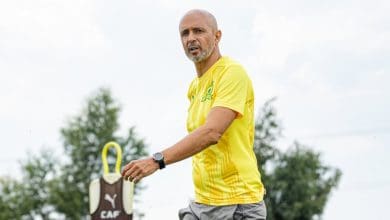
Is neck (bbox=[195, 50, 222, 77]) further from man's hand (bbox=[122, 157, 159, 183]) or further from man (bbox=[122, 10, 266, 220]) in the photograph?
man's hand (bbox=[122, 157, 159, 183])

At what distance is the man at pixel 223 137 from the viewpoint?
455cm

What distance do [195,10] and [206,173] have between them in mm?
781

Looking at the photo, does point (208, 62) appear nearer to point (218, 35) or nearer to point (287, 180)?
point (218, 35)

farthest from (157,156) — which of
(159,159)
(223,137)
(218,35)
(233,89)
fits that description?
(218,35)

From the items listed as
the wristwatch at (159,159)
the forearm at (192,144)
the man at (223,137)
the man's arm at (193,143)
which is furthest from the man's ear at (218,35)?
the wristwatch at (159,159)

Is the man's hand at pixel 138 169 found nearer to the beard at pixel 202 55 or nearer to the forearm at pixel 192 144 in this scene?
the forearm at pixel 192 144

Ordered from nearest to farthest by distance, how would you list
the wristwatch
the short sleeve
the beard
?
the wristwatch → the short sleeve → the beard

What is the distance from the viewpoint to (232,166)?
179 inches

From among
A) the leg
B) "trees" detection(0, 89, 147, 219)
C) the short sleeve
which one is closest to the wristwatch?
the short sleeve

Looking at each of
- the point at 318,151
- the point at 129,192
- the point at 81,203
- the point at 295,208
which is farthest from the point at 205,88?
the point at 318,151

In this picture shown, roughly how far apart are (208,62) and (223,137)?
0.39 m

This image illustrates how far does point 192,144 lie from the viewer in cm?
432

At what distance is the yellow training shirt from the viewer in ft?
14.9

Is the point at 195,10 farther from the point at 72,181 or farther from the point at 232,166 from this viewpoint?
the point at 72,181
